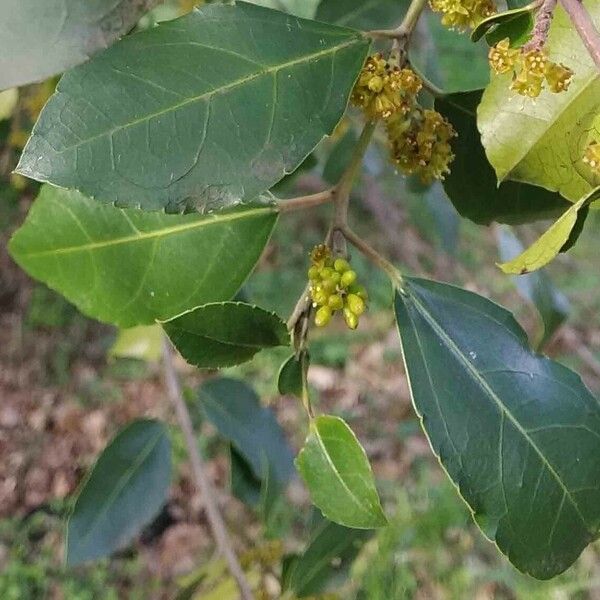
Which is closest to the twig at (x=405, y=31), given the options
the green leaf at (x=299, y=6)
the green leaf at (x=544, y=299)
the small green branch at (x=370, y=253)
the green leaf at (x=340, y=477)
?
the small green branch at (x=370, y=253)

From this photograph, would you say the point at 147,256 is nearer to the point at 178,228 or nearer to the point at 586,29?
the point at 178,228

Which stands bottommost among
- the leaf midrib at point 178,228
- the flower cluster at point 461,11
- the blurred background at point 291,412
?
the blurred background at point 291,412

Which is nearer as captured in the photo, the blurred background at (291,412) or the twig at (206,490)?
the twig at (206,490)

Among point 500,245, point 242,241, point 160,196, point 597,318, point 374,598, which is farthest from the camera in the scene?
point 597,318

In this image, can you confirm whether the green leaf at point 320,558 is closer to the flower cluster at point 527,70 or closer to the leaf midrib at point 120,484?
the leaf midrib at point 120,484

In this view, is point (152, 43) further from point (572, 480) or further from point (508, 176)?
point (572, 480)

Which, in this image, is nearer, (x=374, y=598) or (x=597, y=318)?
(x=374, y=598)

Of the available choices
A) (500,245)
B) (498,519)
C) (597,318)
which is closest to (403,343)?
(498,519)

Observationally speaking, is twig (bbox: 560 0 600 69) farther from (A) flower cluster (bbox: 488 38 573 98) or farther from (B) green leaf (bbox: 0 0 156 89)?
(B) green leaf (bbox: 0 0 156 89)
